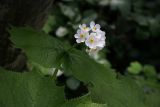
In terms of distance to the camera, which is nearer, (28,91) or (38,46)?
(28,91)

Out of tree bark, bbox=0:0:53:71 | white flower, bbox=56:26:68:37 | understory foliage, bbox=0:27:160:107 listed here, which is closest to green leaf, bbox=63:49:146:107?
understory foliage, bbox=0:27:160:107

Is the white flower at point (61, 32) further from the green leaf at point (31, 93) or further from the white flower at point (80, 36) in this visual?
the green leaf at point (31, 93)

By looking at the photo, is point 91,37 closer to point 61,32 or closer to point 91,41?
point 91,41

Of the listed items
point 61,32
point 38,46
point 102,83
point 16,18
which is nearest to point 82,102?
point 102,83

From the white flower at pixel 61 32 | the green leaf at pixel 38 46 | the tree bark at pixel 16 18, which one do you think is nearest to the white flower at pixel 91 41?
the green leaf at pixel 38 46

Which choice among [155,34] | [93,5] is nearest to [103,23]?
[93,5]

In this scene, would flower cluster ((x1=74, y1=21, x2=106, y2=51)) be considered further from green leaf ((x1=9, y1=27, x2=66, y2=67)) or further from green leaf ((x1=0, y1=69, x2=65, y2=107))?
green leaf ((x1=0, y1=69, x2=65, y2=107))

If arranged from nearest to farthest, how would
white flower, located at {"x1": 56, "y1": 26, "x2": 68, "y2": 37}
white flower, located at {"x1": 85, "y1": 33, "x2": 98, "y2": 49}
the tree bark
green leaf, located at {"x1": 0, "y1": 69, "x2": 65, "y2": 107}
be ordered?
green leaf, located at {"x1": 0, "y1": 69, "x2": 65, "y2": 107} → white flower, located at {"x1": 85, "y1": 33, "x2": 98, "y2": 49} → the tree bark → white flower, located at {"x1": 56, "y1": 26, "x2": 68, "y2": 37}

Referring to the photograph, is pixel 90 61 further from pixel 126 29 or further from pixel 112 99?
pixel 126 29
